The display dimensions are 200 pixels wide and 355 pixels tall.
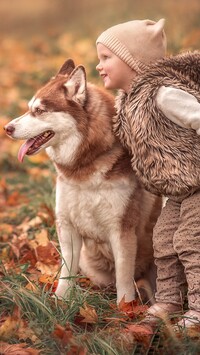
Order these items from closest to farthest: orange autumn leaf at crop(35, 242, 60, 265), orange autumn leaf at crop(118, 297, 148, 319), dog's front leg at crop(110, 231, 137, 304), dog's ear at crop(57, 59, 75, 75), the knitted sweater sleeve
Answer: the knitted sweater sleeve
orange autumn leaf at crop(118, 297, 148, 319)
dog's front leg at crop(110, 231, 137, 304)
dog's ear at crop(57, 59, 75, 75)
orange autumn leaf at crop(35, 242, 60, 265)

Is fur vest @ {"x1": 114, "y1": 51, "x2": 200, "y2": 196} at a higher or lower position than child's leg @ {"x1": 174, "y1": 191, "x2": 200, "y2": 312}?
higher

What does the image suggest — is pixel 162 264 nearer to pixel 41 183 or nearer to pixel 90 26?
pixel 41 183

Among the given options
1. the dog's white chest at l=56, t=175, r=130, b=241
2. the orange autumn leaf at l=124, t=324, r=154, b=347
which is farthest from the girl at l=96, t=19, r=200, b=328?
the dog's white chest at l=56, t=175, r=130, b=241

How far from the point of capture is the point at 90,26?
14.2 meters

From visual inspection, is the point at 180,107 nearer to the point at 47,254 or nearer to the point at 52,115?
the point at 52,115

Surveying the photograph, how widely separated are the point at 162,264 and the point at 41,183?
3.27m

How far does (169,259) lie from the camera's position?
13.1 feet

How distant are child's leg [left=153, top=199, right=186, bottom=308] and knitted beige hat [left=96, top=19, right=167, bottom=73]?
0.84 meters

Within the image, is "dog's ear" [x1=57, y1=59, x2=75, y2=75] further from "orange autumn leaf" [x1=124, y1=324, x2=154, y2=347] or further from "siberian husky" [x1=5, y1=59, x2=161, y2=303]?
"orange autumn leaf" [x1=124, y1=324, x2=154, y2=347]

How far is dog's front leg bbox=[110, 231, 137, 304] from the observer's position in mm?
4191

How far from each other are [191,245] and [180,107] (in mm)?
738

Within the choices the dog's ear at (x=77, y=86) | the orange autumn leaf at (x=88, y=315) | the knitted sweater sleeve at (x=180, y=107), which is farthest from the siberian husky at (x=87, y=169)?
the knitted sweater sleeve at (x=180, y=107)

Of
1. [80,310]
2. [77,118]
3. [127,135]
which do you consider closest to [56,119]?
[77,118]

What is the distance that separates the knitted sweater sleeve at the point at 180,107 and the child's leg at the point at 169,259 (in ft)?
1.72
